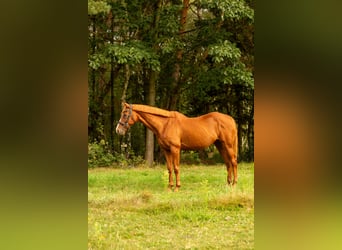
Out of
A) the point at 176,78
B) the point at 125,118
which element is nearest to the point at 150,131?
the point at 176,78

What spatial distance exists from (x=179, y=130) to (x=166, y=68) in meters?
3.02

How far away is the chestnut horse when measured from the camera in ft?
18.0

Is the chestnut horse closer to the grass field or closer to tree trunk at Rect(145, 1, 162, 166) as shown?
the grass field

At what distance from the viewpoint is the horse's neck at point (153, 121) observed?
18.4 ft

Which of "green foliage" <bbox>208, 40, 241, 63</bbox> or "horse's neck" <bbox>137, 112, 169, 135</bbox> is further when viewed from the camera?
"green foliage" <bbox>208, 40, 241, 63</bbox>

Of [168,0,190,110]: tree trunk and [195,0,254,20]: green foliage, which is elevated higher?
[195,0,254,20]: green foliage

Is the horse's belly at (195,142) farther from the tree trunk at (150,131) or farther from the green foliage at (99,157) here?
the green foliage at (99,157)

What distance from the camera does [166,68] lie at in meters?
8.52

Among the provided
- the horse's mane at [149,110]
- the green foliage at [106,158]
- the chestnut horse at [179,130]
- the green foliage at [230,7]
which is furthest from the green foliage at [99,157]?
the green foliage at [230,7]

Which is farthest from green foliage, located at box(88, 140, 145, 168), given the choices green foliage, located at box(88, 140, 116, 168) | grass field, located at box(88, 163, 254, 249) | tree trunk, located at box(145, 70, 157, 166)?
grass field, located at box(88, 163, 254, 249)
